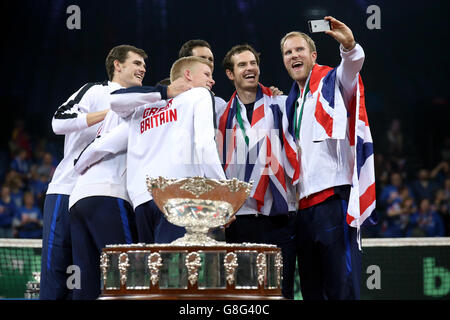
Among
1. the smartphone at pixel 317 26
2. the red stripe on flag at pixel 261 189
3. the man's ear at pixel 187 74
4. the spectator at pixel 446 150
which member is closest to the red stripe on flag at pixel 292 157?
the red stripe on flag at pixel 261 189

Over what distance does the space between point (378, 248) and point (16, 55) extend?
3.72 m

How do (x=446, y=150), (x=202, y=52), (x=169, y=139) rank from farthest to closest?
(x=446, y=150) → (x=202, y=52) → (x=169, y=139)

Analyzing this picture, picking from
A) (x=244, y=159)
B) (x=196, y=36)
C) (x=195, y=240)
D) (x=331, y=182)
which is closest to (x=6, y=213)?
(x=196, y=36)

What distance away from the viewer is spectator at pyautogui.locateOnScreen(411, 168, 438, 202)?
7374 mm

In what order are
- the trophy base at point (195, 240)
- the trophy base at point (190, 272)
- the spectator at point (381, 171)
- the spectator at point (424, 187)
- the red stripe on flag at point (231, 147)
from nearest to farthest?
1. the trophy base at point (190, 272)
2. the trophy base at point (195, 240)
3. the red stripe on flag at point (231, 147)
4. the spectator at point (381, 171)
5. the spectator at point (424, 187)

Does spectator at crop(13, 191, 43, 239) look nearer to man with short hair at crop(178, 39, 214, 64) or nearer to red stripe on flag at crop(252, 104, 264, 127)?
man with short hair at crop(178, 39, 214, 64)

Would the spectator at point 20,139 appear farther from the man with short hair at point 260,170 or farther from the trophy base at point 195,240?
the trophy base at point 195,240

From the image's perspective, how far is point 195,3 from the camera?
6.56 m

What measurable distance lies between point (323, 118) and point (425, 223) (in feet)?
14.0

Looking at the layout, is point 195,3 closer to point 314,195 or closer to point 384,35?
point 384,35

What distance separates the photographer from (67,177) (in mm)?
4066

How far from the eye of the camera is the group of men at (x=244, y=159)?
3.10 m

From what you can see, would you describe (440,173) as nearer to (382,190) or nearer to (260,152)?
(382,190)

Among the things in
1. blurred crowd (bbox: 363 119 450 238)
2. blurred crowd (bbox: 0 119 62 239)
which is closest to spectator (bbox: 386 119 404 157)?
blurred crowd (bbox: 363 119 450 238)
